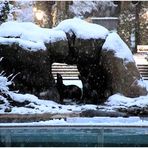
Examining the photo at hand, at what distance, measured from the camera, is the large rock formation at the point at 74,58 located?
11.2m

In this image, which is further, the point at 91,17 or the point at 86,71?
the point at 91,17

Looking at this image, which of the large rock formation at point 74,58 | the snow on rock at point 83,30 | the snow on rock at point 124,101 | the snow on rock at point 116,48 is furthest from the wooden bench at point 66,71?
the snow on rock at point 124,101

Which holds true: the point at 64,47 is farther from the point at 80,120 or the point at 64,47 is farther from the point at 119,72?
the point at 80,120

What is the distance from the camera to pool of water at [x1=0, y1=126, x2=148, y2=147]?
208 inches

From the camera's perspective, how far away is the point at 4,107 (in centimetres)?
1027

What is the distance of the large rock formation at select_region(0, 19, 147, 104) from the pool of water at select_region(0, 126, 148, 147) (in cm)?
568

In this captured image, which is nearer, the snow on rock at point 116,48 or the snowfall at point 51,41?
Answer: the snowfall at point 51,41

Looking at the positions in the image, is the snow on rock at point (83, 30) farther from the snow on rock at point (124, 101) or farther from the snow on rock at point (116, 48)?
the snow on rock at point (124, 101)

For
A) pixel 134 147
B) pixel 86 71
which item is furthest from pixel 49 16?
pixel 134 147

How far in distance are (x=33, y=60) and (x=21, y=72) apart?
15.8 inches

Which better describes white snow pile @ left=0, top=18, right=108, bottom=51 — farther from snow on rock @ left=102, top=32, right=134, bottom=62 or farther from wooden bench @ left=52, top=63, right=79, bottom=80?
wooden bench @ left=52, top=63, right=79, bottom=80

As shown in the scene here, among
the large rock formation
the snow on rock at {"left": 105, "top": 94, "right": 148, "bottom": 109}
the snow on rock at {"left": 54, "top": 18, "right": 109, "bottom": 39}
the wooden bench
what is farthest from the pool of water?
the wooden bench

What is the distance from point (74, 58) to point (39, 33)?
3.53 feet

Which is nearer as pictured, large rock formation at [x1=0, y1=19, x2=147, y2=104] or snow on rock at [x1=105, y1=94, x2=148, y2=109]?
snow on rock at [x1=105, y1=94, x2=148, y2=109]
